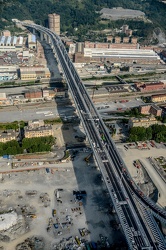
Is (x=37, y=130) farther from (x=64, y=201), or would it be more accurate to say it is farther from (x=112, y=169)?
(x=112, y=169)

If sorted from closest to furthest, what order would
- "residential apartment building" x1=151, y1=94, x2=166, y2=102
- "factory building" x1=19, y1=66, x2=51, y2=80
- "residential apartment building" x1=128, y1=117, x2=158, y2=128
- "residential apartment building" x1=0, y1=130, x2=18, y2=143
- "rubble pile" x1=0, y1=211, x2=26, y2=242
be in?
"rubble pile" x1=0, y1=211, x2=26, y2=242 → "residential apartment building" x1=0, y1=130, x2=18, y2=143 → "residential apartment building" x1=128, y1=117, x2=158, y2=128 → "residential apartment building" x1=151, y1=94, x2=166, y2=102 → "factory building" x1=19, y1=66, x2=51, y2=80

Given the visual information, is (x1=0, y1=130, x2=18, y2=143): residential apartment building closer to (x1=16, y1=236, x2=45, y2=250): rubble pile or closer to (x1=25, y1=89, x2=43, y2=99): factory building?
(x1=25, y1=89, x2=43, y2=99): factory building

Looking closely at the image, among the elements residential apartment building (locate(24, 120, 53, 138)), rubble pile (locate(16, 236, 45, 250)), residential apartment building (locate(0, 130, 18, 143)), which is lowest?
rubble pile (locate(16, 236, 45, 250))

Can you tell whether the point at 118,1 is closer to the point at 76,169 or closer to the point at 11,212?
the point at 76,169

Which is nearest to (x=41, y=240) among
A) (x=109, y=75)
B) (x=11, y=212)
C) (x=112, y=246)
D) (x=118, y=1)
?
(x=11, y=212)

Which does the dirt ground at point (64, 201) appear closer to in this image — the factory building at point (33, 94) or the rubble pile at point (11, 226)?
the rubble pile at point (11, 226)

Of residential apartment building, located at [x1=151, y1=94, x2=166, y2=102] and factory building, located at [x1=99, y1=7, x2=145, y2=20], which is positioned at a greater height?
factory building, located at [x1=99, y1=7, x2=145, y2=20]

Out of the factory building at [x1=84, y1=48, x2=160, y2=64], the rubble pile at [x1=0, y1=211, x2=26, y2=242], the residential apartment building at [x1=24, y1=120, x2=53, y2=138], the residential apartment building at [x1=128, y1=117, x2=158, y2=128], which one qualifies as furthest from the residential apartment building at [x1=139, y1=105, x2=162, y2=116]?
the factory building at [x1=84, y1=48, x2=160, y2=64]
